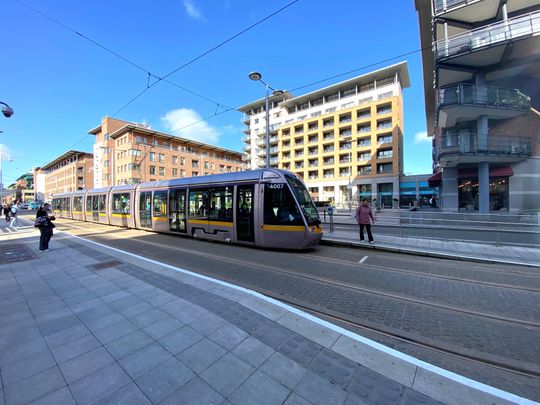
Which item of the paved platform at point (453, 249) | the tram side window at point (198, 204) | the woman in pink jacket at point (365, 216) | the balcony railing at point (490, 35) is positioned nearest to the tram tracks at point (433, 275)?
the paved platform at point (453, 249)

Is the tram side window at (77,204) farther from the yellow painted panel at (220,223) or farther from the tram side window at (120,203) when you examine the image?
the yellow painted panel at (220,223)

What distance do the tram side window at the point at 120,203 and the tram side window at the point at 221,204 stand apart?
826 cm

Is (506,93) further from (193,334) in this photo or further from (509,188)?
(193,334)

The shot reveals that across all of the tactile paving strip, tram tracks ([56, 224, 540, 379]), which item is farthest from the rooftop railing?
the tactile paving strip

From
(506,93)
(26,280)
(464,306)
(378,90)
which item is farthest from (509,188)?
(378,90)

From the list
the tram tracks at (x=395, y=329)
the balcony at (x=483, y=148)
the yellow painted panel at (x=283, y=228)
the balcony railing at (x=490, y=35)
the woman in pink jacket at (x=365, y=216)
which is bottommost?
the tram tracks at (x=395, y=329)

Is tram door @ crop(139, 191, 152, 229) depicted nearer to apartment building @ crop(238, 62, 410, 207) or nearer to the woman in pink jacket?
the woman in pink jacket

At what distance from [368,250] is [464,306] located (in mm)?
4626

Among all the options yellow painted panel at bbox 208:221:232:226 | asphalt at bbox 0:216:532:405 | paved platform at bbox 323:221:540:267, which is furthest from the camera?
yellow painted panel at bbox 208:221:232:226

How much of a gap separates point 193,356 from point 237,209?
6.32 m

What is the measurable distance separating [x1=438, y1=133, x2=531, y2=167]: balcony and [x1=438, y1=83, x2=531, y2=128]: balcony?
190 cm

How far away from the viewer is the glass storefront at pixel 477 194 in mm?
19438

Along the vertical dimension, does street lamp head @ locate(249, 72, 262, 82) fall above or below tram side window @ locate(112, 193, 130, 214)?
above

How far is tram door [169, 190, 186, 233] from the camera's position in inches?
425
